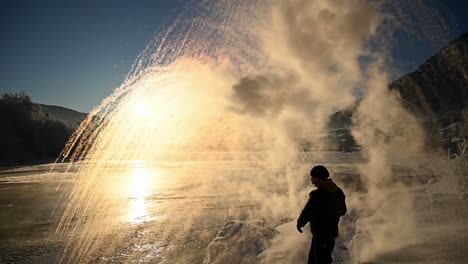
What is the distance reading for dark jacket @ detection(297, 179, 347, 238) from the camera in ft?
13.9

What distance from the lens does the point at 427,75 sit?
541ft

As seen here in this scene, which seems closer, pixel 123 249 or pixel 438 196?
pixel 123 249

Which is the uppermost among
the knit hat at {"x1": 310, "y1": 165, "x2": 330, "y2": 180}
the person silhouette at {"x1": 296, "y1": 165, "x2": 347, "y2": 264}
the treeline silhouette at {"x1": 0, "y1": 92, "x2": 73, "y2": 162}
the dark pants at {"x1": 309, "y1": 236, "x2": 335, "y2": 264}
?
the treeline silhouette at {"x1": 0, "y1": 92, "x2": 73, "y2": 162}

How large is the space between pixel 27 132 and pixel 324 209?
76448mm

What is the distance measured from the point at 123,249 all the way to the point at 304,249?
494cm

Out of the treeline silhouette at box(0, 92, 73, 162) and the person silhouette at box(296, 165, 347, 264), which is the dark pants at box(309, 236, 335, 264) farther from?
the treeline silhouette at box(0, 92, 73, 162)

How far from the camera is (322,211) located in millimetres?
4281

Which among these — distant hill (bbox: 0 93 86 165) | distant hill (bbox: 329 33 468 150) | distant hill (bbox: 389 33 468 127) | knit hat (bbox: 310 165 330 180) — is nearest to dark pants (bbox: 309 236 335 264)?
knit hat (bbox: 310 165 330 180)

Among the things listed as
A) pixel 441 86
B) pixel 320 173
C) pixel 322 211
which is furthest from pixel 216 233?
pixel 441 86

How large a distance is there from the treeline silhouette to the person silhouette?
2687 inches

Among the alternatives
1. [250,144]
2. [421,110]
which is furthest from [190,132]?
[421,110]

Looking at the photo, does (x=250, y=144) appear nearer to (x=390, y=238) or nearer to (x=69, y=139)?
(x=69, y=139)

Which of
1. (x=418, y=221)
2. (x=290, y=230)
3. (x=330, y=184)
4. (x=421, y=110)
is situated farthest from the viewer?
(x=421, y=110)

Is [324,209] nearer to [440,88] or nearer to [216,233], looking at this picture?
[216,233]
